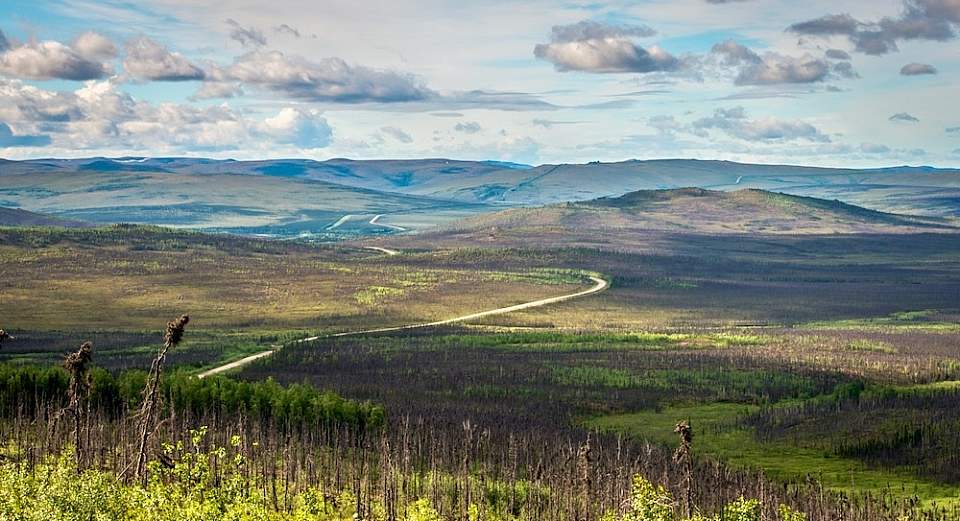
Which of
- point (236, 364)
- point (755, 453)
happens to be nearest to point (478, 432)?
point (755, 453)

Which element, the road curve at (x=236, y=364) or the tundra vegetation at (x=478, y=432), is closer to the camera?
the tundra vegetation at (x=478, y=432)

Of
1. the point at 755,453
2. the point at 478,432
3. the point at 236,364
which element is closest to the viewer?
the point at 478,432

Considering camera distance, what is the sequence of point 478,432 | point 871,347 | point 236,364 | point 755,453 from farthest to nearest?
point 871,347, point 236,364, point 755,453, point 478,432

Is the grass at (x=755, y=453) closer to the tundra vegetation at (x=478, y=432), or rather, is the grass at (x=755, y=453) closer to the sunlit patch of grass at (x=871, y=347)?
the tundra vegetation at (x=478, y=432)

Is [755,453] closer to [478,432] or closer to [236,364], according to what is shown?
[478,432]

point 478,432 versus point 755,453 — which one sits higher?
point 478,432

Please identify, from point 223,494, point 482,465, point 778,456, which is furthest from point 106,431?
point 778,456

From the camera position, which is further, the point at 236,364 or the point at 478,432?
the point at 236,364

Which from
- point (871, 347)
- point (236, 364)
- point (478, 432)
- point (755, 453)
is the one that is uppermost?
point (478, 432)

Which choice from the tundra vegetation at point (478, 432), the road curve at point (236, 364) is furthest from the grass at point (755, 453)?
the road curve at point (236, 364)
